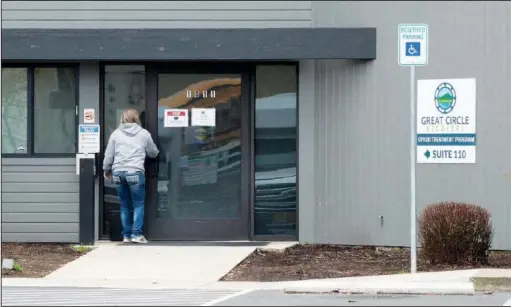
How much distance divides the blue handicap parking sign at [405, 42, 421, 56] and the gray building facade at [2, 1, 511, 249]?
2.26 m

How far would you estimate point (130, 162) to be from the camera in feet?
41.1

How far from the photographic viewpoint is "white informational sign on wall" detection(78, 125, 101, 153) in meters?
13.0

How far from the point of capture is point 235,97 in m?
13.1

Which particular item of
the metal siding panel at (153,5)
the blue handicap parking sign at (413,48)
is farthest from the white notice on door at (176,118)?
the blue handicap parking sign at (413,48)

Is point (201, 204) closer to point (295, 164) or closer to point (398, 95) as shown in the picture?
point (295, 164)

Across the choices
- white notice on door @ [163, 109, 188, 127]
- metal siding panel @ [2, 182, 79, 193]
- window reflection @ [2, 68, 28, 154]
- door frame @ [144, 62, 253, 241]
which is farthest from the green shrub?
window reflection @ [2, 68, 28, 154]

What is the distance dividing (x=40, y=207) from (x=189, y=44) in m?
3.35

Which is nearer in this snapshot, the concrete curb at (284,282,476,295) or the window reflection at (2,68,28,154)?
the concrete curb at (284,282,476,295)

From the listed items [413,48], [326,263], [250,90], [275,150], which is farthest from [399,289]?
[250,90]

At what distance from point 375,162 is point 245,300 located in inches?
181

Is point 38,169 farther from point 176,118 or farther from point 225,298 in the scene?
point 225,298

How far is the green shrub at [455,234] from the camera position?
10.7 metres

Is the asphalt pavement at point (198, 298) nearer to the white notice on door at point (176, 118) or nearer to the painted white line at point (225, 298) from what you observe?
the painted white line at point (225, 298)

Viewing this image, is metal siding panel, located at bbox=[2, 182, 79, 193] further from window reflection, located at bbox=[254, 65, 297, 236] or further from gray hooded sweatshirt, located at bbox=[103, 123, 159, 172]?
window reflection, located at bbox=[254, 65, 297, 236]
